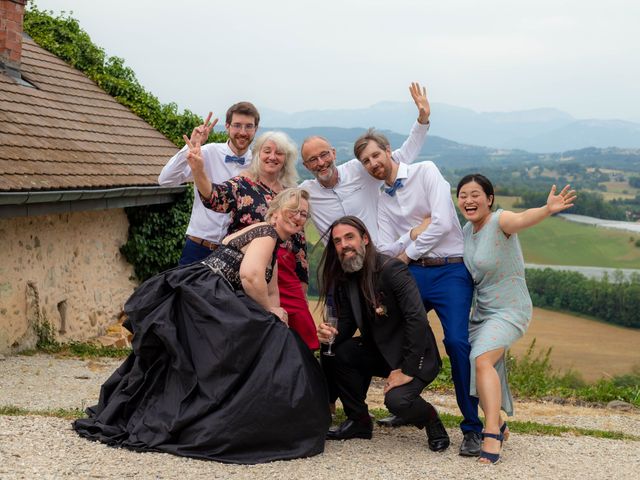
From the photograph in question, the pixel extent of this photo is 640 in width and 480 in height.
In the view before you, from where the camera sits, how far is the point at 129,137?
13.1 metres

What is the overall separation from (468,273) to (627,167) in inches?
5273

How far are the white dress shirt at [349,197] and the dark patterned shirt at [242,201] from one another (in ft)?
1.17

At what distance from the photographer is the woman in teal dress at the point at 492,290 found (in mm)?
5379

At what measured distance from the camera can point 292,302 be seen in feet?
19.0

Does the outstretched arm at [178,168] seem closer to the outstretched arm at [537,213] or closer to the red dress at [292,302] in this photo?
the red dress at [292,302]

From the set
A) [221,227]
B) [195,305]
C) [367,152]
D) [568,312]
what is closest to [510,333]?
[367,152]

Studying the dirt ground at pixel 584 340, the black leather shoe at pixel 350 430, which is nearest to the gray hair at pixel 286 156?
the black leather shoe at pixel 350 430

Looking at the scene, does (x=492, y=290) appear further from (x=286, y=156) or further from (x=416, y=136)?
(x=286, y=156)

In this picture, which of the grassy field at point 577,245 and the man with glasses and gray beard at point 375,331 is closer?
the man with glasses and gray beard at point 375,331

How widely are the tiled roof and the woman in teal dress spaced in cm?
508

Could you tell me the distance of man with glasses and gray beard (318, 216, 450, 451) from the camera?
17.8 ft

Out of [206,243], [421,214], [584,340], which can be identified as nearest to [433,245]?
[421,214]

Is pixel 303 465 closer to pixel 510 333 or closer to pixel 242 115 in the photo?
pixel 510 333

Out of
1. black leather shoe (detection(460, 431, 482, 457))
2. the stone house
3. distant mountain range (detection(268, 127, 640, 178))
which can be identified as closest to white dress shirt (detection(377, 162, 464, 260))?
black leather shoe (detection(460, 431, 482, 457))
